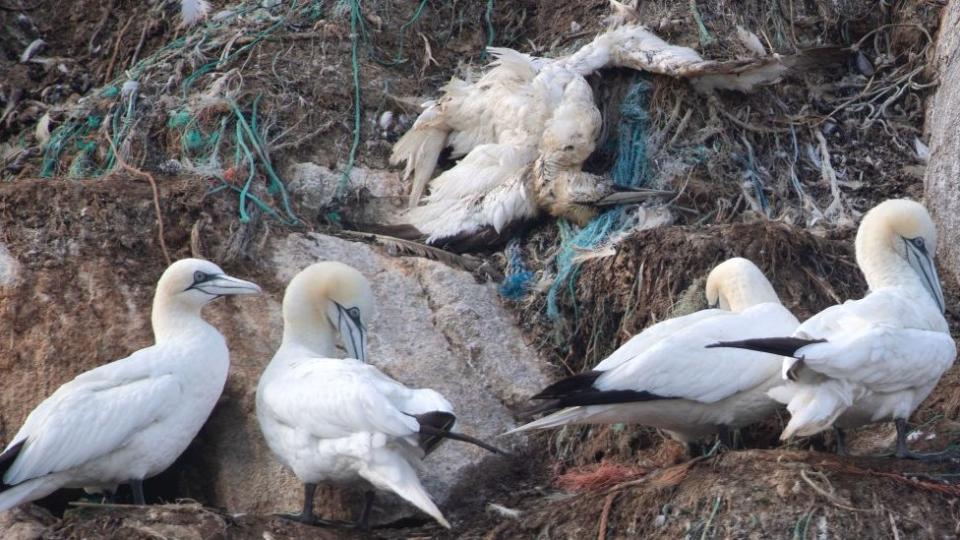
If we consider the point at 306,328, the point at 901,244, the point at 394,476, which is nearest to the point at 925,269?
the point at 901,244

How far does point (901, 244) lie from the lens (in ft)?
25.2

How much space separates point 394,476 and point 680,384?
125 centimetres

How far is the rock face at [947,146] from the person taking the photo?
30.5 ft

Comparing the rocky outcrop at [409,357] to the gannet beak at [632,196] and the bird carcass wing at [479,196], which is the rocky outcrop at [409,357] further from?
the gannet beak at [632,196]

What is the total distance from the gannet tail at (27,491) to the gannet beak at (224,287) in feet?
3.70

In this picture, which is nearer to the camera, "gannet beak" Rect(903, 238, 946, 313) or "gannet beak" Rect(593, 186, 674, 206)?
"gannet beak" Rect(903, 238, 946, 313)

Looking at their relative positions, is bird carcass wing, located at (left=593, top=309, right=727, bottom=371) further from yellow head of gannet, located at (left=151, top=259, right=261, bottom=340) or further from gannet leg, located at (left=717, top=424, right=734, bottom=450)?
yellow head of gannet, located at (left=151, top=259, right=261, bottom=340)

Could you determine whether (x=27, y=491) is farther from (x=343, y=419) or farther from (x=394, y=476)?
(x=394, y=476)

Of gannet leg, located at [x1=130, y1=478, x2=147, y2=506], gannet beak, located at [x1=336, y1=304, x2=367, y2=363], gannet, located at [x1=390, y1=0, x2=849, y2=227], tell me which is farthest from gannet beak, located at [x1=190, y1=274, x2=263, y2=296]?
gannet, located at [x1=390, y1=0, x2=849, y2=227]

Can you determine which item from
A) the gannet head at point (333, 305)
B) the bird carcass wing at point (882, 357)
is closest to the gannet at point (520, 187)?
the gannet head at point (333, 305)

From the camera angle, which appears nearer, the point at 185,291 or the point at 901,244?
the point at 901,244

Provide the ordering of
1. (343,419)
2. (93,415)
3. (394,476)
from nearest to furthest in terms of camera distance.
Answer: (394,476), (343,419), (93,415)

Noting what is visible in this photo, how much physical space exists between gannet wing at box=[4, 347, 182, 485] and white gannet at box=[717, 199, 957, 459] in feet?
7.83

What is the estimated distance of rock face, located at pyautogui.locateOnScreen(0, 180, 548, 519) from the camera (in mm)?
8078
